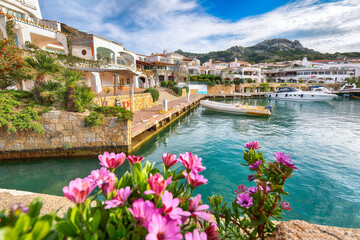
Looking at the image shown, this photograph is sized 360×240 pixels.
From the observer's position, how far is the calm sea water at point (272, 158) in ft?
17.3

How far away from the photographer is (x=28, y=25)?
1460 centimetres

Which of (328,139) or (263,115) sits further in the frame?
(263,115)

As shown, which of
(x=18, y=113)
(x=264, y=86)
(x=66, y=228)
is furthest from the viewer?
(x=264, y=86)

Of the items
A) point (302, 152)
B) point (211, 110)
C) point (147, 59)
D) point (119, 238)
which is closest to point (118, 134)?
point (119, 238)

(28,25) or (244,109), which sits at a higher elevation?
(28,25)

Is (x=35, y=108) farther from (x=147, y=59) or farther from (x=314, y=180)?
(x=147, y=59)

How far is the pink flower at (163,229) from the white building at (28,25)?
735 inches

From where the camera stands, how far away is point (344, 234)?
1610 millimetres

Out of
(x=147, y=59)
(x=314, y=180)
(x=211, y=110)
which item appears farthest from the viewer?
(x=147, y=59)

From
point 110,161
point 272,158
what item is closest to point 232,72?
point 272,158

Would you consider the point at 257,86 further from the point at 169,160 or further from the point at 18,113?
the point at 169,160

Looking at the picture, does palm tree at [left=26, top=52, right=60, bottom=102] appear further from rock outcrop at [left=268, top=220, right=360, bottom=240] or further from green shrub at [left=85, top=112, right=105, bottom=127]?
rock outcrop at [left=268, top=220, right=360, bottom=240]

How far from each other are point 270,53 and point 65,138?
13005cm

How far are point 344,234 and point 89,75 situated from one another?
21.6 meters
